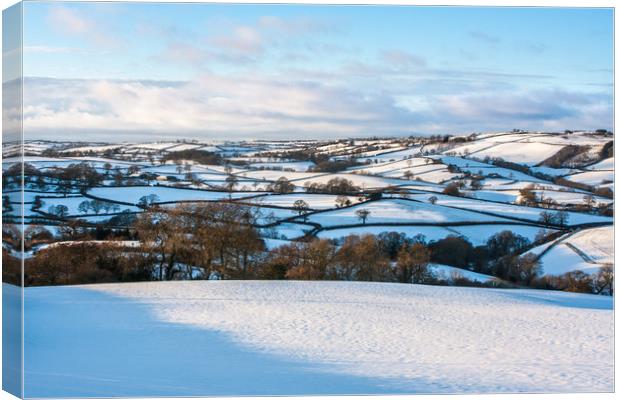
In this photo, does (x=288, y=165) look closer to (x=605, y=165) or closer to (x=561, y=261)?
(x=561, y=261)

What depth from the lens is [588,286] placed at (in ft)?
36.5

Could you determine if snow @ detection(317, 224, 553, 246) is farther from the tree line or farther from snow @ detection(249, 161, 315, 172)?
snow @ detection(249, 161, 315, 172)

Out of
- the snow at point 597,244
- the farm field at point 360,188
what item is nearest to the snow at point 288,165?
the farm field at point 360,188

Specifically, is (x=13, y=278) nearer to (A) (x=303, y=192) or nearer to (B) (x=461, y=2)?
(B) (x=461, y=2)

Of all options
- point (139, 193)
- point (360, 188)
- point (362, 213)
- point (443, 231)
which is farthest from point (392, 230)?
point (139, 193)

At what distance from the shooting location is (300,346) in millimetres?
7535

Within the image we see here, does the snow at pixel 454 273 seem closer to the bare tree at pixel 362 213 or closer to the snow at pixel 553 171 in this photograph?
the bare tree at pixel 362 213

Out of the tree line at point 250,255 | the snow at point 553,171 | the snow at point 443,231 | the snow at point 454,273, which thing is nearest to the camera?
the tree line at point 250,255

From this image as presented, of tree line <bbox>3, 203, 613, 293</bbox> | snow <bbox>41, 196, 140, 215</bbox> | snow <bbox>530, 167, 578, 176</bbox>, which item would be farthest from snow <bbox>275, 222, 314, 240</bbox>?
snow <bbox>530, 167, 578, 176</bbox>

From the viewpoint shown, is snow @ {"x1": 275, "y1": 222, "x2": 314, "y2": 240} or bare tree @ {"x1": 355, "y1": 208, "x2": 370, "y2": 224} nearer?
snow @ {"x1": 275, "y1": 222, "x2": 314, "y2": 240}

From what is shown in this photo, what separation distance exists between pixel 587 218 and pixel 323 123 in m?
4.27

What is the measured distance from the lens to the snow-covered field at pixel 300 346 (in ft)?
Answer: 23.1

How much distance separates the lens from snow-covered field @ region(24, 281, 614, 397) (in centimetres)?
705

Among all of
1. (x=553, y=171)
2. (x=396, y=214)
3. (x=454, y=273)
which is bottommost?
(x=454, y=273)
